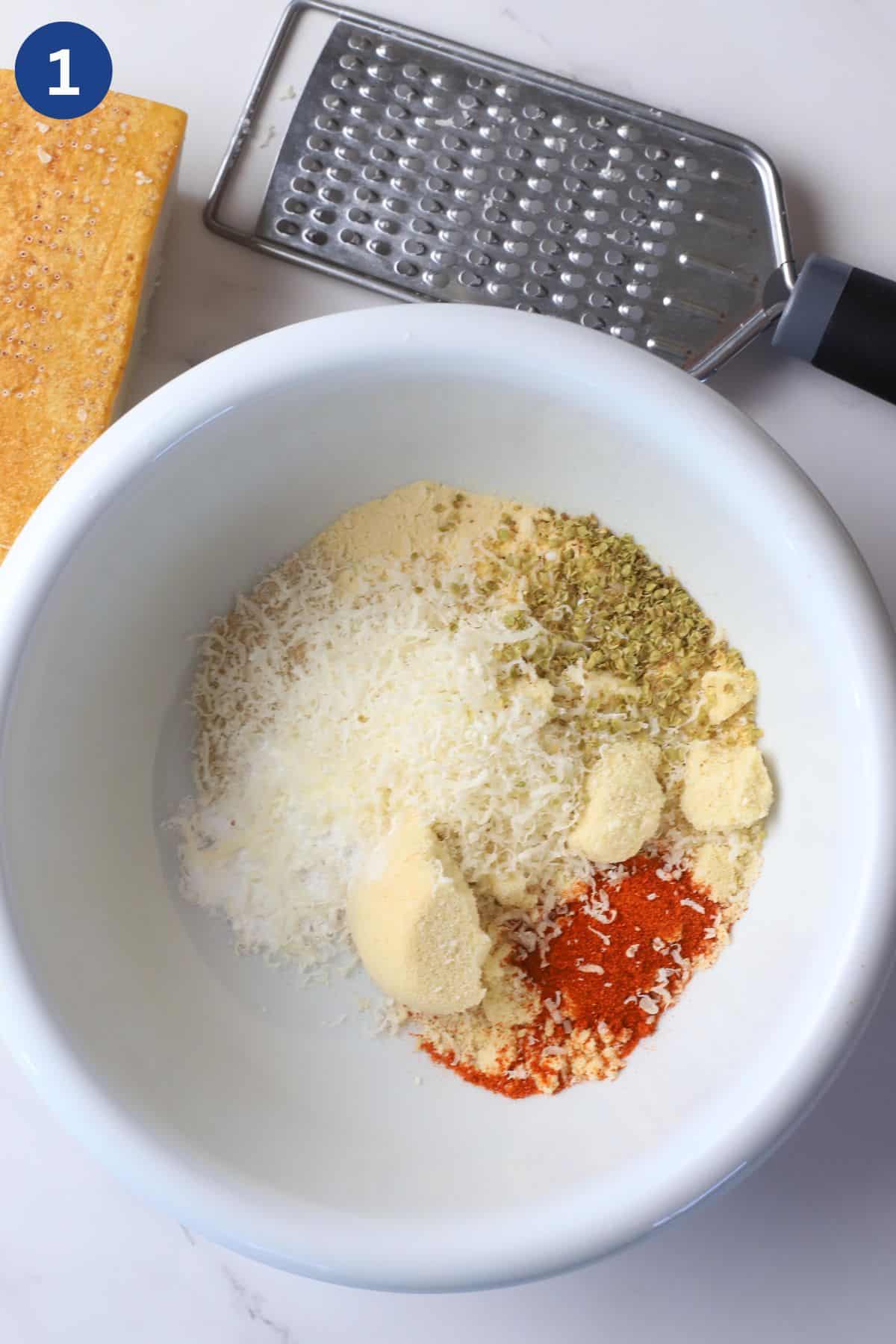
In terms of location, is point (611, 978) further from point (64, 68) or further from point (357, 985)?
point (64, 68)

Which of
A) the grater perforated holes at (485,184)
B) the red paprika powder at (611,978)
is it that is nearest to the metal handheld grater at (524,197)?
the grater perforated holes at (485,184)

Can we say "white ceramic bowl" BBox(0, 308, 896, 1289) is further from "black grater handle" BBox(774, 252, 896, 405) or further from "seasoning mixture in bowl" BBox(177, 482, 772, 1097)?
"black grater handle" BBox(774, 252, 896, 405)

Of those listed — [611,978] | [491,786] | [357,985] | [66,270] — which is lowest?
[357,985]

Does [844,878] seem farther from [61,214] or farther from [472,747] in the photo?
[61,214]

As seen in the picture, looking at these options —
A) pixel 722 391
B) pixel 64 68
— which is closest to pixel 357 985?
pixel 722 391

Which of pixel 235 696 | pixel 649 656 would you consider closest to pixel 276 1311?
pixel 235 696

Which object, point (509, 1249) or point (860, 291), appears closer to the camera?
point (509, 1249)

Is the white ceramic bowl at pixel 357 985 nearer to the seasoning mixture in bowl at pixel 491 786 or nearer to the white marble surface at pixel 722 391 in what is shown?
the seasoning mixture in bowl at pixel 491 786
